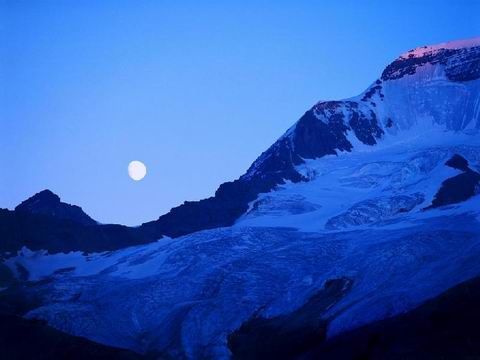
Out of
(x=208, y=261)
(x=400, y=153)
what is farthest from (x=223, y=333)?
(x=400, y=153)

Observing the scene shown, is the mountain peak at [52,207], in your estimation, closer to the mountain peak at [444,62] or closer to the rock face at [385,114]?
the rock face at [385,114]

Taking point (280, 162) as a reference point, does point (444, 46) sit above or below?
above

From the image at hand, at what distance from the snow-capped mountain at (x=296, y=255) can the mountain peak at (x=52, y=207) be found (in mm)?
23169

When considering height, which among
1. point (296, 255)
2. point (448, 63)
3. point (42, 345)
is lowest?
point (296, 255)

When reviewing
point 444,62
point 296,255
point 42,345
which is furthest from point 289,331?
point 444,62

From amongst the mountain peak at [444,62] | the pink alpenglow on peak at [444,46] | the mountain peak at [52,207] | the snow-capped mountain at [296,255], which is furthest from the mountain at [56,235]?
the pink alpenglow on peak at [444,46]

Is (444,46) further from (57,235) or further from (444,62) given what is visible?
(57,235)

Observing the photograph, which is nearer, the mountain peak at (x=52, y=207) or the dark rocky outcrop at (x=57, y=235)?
the dark rocky outcrop at (x=57, y=235)

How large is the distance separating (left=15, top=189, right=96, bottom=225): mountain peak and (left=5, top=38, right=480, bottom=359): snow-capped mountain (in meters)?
23.2

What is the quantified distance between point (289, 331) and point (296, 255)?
866 inches

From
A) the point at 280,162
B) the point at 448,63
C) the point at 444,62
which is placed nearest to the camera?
the point at 280,162

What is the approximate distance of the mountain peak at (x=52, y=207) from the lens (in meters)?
129

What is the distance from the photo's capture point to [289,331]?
4772 cm

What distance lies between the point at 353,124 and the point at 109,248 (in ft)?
241
